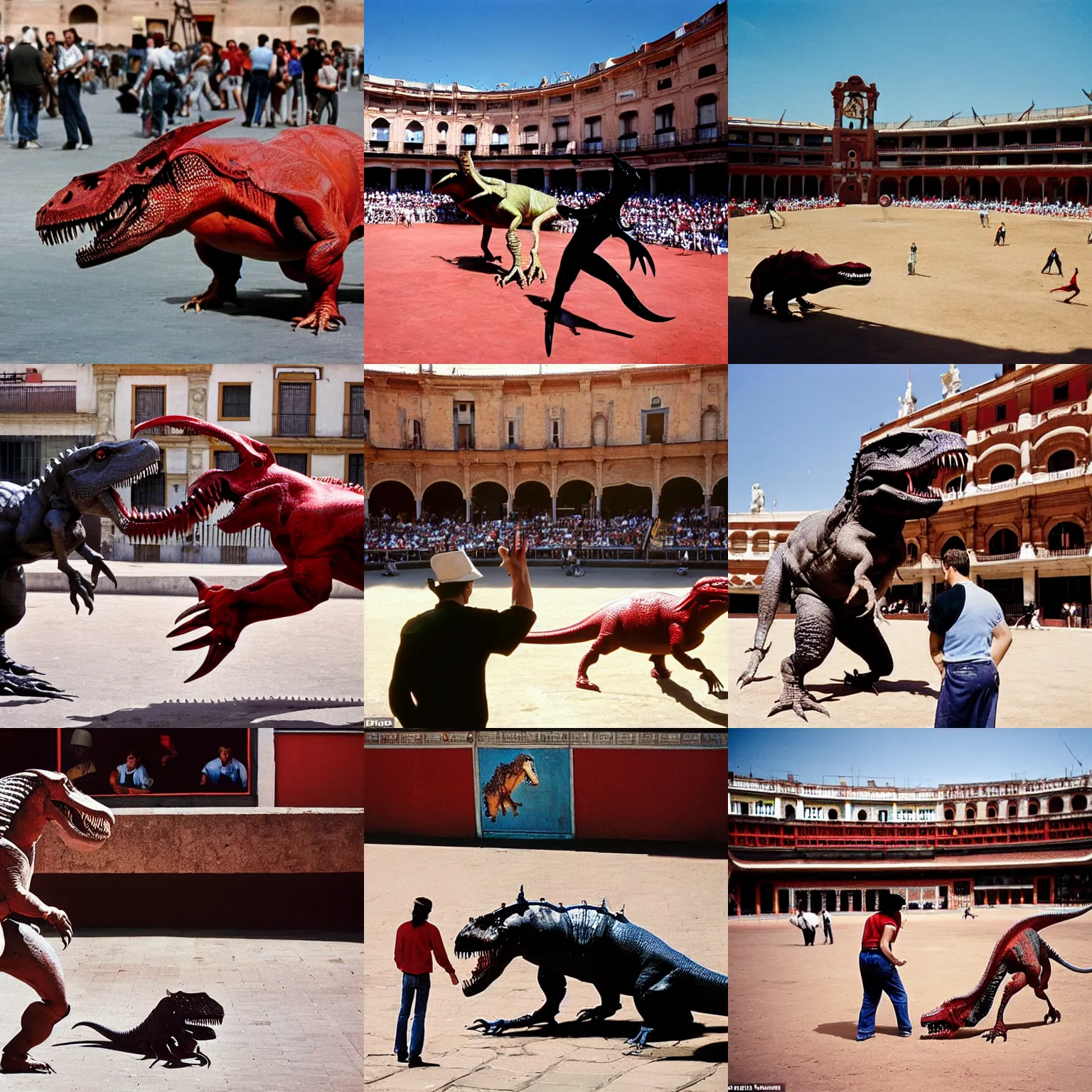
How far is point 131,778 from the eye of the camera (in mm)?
8086

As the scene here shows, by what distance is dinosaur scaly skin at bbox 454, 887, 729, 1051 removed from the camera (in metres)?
7.56

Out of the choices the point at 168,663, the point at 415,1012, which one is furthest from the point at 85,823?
the point at 415,1012

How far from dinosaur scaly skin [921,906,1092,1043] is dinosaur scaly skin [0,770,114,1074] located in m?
5.19

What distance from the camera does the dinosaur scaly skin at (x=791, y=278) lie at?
8.29m

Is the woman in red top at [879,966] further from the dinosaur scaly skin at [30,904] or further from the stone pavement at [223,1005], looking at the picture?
the dinosaur scaly skin at [30,904]

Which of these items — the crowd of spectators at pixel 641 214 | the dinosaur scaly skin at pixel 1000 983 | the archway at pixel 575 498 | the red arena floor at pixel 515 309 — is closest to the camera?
the dinosaur scaly skin at pixel 1000 983

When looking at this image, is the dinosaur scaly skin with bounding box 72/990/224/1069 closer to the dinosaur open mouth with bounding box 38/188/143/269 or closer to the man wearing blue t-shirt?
the dinosaur open mouth with bounding box 38/188/143/269

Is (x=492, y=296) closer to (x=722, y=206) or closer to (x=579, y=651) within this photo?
(x=722, y=206)

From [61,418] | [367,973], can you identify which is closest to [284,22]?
[61,418]

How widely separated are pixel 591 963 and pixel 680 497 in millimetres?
2979

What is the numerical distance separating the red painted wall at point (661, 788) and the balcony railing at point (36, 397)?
3.94 meters

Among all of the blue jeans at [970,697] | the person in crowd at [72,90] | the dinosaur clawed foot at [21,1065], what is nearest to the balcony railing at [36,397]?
the person in crowd at [72,90]

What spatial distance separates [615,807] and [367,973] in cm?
186

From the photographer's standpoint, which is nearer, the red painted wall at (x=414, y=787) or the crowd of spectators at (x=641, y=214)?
the red painted wall at (x=414, y=787)
